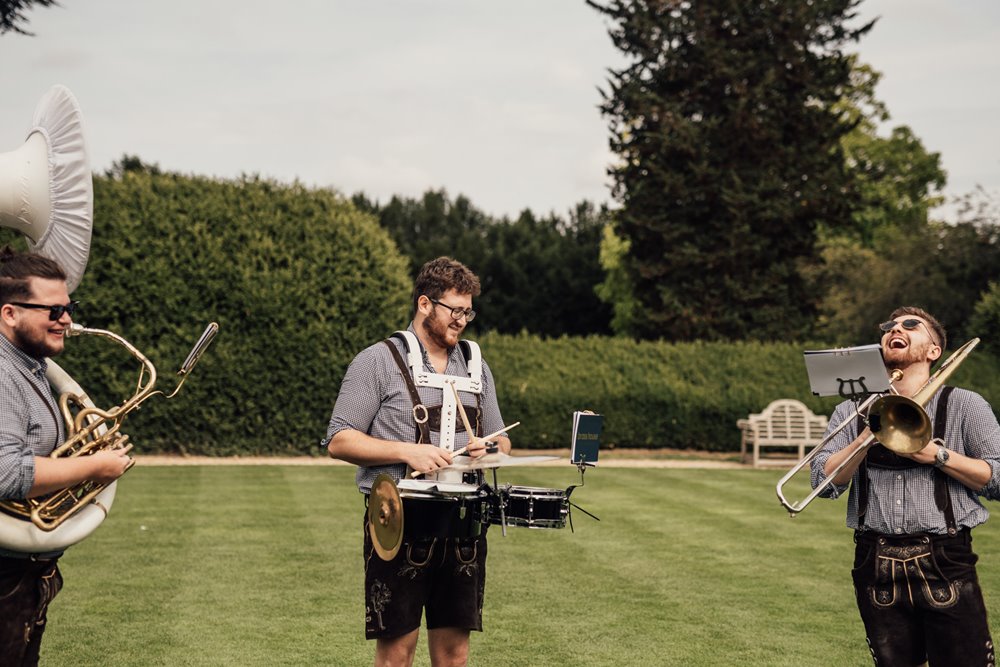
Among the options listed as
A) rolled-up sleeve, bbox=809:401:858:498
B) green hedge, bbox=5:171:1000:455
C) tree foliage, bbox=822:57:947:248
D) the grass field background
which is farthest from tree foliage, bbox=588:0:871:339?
rolled-up sleeve, bbox=809:401:858:498

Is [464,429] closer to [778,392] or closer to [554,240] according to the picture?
[778,392]

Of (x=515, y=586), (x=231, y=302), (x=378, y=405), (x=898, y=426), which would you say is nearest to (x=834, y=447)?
(x=898, y=426)

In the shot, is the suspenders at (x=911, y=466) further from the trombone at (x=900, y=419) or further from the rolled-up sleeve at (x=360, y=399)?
the rolled-up sleeve at (x=360, y=399)

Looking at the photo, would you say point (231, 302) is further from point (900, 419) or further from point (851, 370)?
point (900, 419)

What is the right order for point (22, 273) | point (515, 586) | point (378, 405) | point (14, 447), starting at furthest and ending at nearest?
point (515, 586) → point (378, 405) → point (22, 273) → point (14, 447)

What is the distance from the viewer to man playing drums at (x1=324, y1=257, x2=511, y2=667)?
4.60 metres

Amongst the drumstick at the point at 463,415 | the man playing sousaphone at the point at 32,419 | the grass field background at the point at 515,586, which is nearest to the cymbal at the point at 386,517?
the drumstick at the point at 463,415

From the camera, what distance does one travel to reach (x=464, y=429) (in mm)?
4746

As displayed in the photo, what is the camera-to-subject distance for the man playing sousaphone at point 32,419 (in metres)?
3.76

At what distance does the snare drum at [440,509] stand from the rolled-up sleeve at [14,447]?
53.0 inches

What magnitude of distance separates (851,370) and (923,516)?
0.71m

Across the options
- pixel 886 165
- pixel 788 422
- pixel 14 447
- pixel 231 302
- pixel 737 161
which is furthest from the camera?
pixel 886 165

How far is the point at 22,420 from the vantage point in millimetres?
3791

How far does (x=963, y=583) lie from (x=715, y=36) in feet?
115
